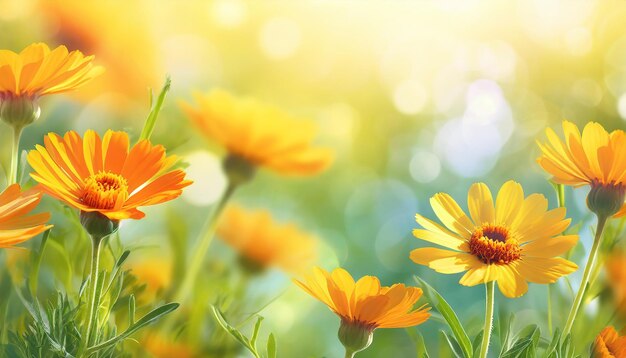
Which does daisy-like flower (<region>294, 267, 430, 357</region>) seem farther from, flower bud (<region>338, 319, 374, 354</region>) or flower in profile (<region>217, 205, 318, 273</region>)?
flower in profile (<region>217, 205, 318, 273</region>)

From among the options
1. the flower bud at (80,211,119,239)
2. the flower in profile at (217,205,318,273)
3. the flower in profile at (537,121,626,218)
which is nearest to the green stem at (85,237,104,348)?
the flower bud at (80,211,119,239)

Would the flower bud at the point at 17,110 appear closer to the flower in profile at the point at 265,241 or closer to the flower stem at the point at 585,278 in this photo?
the flower stem at the point at 585,278

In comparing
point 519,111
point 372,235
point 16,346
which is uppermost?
point 16,346

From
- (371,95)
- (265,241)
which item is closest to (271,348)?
(265,241)

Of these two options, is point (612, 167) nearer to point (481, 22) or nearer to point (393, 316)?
point (393, 316)

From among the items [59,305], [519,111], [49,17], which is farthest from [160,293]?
[519,111]

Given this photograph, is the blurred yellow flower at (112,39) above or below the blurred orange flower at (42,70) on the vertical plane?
below

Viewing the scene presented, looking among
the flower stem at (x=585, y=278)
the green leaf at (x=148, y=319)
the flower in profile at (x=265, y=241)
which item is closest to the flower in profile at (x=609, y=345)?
the flower stem at (x=585, y=278)
